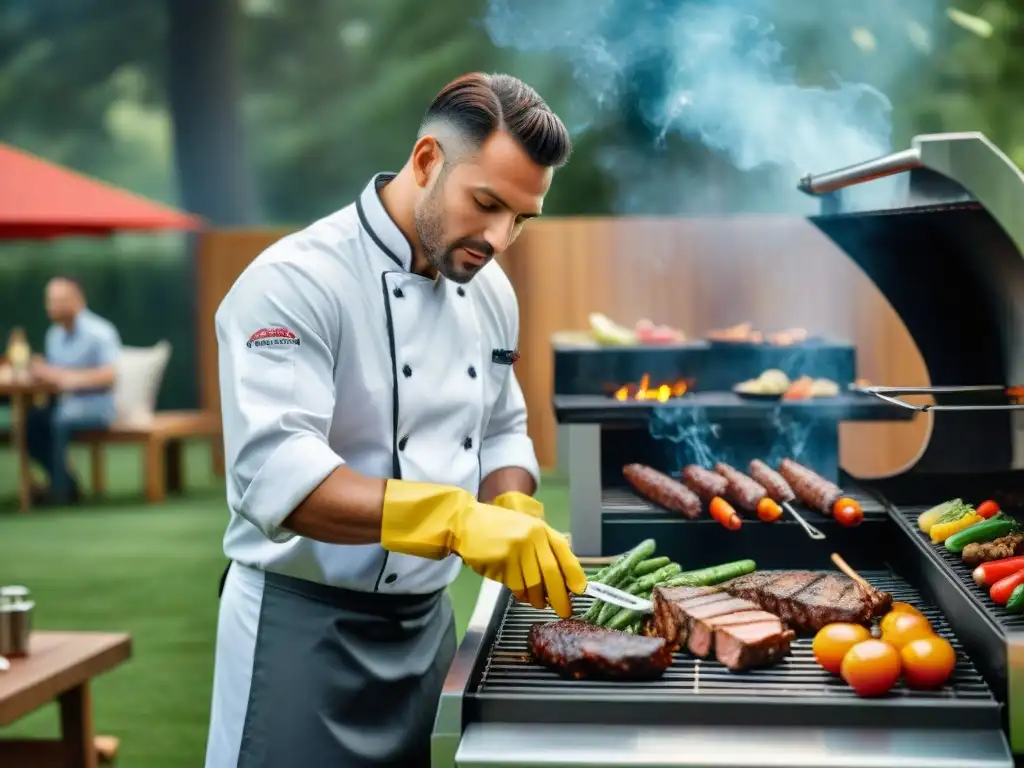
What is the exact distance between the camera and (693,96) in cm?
334

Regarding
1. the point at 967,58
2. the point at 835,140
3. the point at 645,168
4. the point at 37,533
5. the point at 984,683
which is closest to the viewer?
the point at 984,683

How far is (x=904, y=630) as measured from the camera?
1.99 metres

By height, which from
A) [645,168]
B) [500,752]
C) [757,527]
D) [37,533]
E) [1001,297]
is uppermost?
[645,168]

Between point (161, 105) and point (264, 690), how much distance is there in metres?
17.9

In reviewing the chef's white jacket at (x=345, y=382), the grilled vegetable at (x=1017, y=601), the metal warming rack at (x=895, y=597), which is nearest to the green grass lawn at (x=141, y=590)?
the chef's white jacket at (x=345, y=382)

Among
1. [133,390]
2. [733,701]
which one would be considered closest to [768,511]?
[733,701]

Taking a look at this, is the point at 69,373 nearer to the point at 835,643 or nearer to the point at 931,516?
the point at 931,516

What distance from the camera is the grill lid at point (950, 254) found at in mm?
2029

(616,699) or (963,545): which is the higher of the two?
(963,545)

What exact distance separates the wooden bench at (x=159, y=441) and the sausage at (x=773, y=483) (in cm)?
735

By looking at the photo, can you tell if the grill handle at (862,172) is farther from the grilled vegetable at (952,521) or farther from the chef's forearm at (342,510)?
the chef's forearm at (342,510)

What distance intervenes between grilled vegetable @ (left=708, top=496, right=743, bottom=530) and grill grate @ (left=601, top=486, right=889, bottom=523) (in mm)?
96

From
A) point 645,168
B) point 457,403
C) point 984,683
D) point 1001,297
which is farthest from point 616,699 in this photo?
point 645,168

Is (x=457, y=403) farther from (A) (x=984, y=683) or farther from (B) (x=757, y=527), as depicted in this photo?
(A) (x=984, y=683)
